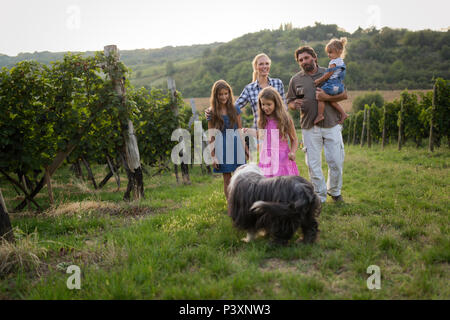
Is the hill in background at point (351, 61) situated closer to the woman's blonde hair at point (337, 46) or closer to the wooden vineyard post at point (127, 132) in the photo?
the wooden vineyard post at point (127, 132)

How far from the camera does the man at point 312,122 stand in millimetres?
5000

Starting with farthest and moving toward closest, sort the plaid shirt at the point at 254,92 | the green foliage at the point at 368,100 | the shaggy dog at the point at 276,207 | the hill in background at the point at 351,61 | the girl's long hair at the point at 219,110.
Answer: the hill in background at the point at 351,61
the green foliage at the point at 368,100
the plaid shirt at the point at 254,92
the girl's long hair at the point at 219,110
the shaggy dog at the point at 276,207

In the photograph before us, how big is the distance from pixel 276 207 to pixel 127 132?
431 cm

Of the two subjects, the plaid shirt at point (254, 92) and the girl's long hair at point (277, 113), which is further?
the plaid shirt at point (254, 92)

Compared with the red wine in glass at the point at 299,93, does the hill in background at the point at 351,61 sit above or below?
above

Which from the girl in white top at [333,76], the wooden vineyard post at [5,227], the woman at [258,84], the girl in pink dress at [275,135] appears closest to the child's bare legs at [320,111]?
the girl in white top at [333,76]

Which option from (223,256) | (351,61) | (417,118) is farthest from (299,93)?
(351,61)

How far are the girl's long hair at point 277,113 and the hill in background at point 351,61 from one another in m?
32.4

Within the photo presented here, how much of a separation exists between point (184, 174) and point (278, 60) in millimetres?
57651

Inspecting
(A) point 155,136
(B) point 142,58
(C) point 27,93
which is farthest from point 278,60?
(B) point 142,58

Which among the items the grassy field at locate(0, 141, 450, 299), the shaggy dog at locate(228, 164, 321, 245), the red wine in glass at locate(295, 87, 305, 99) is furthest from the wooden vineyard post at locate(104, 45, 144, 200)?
the red wine in glass at locate(295, 87, 305, 99)

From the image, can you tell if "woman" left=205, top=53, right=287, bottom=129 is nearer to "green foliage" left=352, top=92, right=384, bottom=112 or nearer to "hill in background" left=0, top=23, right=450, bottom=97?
"hill in background" left=0, top=23, right=450, bottom=97

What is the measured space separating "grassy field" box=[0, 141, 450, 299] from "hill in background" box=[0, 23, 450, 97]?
32.1 meters
